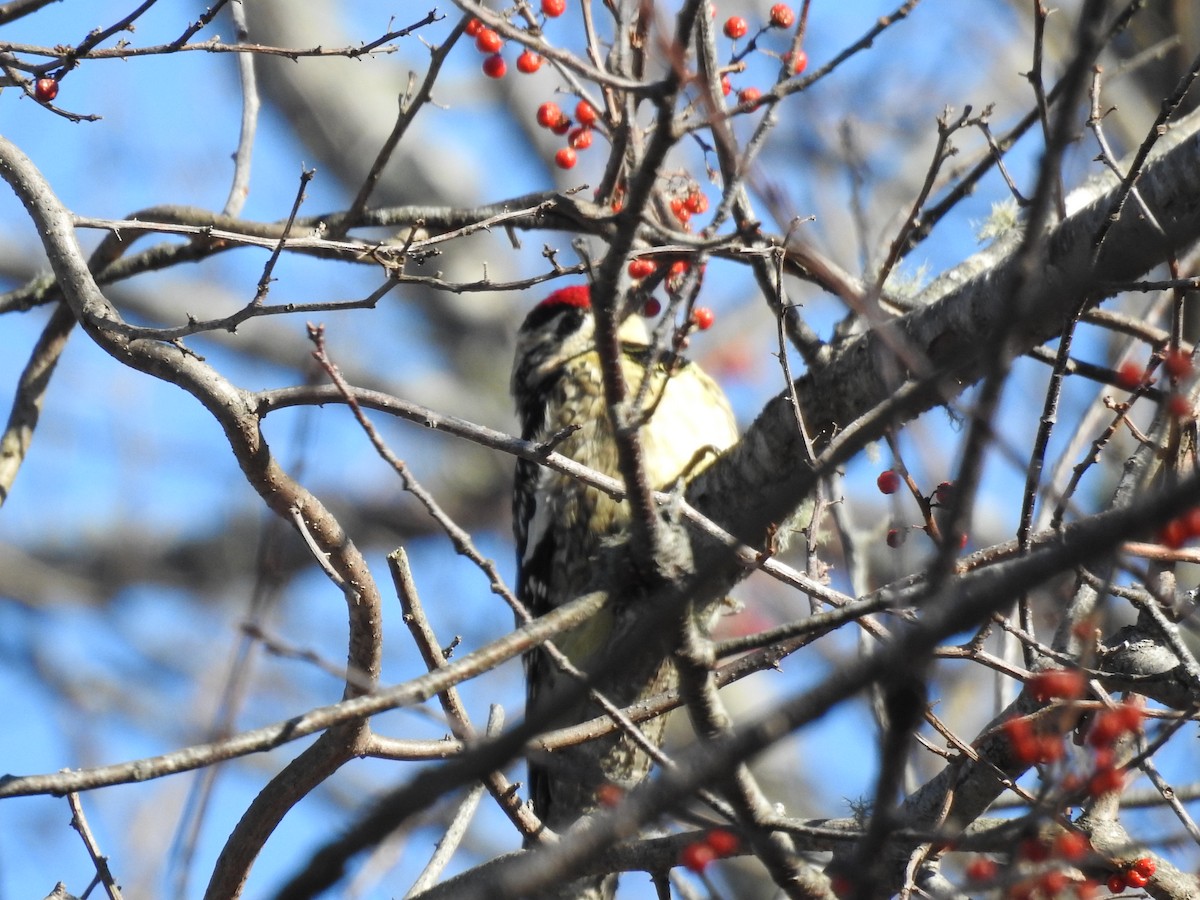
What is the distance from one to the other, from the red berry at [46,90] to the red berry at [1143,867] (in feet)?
9.05

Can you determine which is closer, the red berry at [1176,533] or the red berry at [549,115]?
the red berry at [1176,533]

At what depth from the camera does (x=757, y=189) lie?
6.92 feet

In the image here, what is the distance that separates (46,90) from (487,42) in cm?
130

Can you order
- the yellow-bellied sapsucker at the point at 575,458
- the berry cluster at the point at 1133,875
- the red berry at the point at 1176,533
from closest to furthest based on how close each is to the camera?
the red berry at the point at 1176,533 → the berry cluster at the point at 1133,875 → the yellow-bellied sapsucker at the point at 575,458

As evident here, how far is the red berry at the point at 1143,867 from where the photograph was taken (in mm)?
2646

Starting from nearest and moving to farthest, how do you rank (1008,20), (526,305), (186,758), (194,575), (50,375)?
(186,758), (50,375), (1008,20), (194,575), (526,305)

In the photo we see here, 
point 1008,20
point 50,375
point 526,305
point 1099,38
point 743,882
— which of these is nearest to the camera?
point 1099,38

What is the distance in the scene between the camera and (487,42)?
12.6ft

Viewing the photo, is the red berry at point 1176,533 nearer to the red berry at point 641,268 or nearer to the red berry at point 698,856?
the red berry at point 698,856

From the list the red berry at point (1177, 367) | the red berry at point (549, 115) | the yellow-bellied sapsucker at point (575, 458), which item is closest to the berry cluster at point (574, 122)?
the red berry at point (549, 115)

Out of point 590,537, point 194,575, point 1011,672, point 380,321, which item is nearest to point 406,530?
point 194,575

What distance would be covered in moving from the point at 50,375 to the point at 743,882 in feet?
20.9

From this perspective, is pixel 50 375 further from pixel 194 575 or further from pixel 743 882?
pixel 194 575

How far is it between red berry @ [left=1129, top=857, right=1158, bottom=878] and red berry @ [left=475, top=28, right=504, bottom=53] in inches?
103
